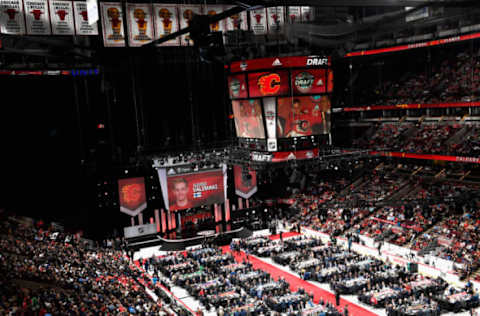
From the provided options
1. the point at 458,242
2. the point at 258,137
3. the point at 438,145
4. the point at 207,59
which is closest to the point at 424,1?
the point at 207,59

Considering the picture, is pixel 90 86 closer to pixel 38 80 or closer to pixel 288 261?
pixel 38 80

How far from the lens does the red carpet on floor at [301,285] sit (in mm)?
20094

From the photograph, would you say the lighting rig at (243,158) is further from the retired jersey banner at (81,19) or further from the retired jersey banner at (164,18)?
the retired jersey banner at (81,19)

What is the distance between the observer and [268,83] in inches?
833

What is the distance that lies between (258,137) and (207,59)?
1025cm

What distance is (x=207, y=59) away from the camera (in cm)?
1354

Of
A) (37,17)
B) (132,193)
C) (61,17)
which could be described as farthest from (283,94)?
(132,193)

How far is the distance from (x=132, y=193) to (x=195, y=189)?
4360 millimetres

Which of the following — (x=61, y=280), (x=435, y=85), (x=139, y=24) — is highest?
(x=139, y=24)

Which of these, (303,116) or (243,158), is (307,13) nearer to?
(303,116)

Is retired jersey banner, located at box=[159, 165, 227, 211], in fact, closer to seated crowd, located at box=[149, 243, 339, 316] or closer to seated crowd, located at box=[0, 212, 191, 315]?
seated crowd, located at box=[149, 243, 339, 316]

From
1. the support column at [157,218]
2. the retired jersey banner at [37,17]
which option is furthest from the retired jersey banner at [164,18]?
the support column at [157,218]

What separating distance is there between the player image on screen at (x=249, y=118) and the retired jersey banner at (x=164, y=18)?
4.91 meters

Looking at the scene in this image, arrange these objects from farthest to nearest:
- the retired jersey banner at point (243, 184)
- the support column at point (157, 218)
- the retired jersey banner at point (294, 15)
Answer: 1. the retired jersey banner at point (243, 184)
2. the support column at point (157, 218)
3. the retired jersey banner at point (294, 15)
